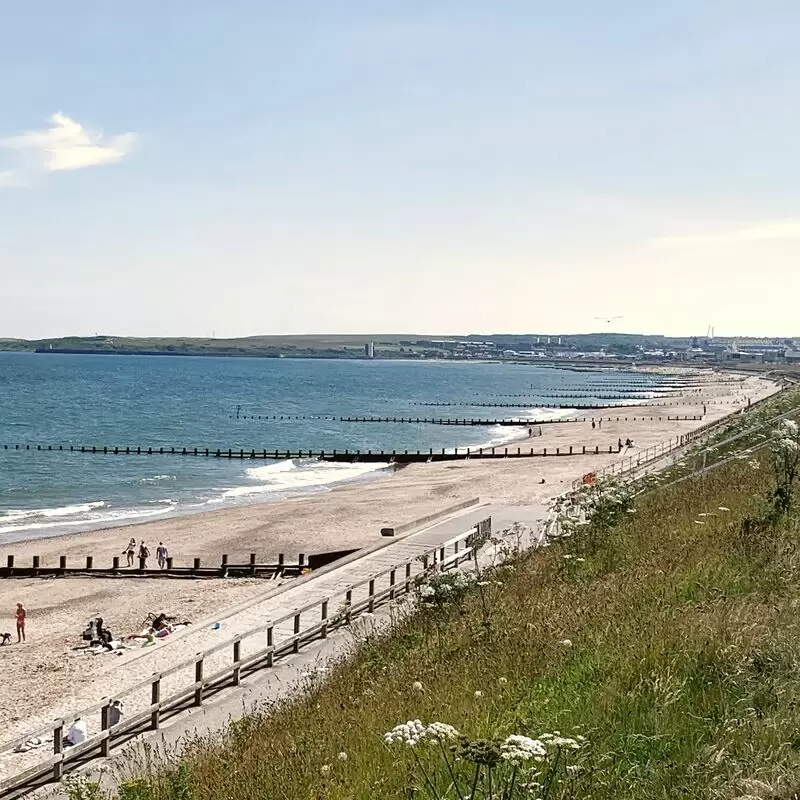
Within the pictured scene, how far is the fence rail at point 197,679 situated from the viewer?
11.7 m

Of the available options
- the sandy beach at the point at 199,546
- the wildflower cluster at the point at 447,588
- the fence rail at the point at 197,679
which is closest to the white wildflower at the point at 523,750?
the wildflower cluster at the point at 447,588

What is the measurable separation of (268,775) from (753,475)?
1144 centimetres

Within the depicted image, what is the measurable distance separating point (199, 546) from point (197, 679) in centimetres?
2412

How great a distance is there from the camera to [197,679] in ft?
45.1

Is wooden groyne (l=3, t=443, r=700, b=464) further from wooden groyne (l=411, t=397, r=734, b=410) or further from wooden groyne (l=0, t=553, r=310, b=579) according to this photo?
wooden groyne (l=411, t=397, r=734, b=410)

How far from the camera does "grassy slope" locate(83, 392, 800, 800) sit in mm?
5590

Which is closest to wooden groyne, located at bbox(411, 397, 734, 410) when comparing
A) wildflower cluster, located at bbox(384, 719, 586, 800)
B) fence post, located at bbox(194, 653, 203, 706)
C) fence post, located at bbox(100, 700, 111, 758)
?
fence post, located at bbox(194, 653, 203, 706)

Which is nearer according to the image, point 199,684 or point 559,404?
point 199,684

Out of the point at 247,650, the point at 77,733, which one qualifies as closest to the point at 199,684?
the point at 77,733

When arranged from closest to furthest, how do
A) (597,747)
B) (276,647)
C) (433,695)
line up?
(597,747)
(433,695)
(276,647)

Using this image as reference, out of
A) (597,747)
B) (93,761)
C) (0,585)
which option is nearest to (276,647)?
(93,761)

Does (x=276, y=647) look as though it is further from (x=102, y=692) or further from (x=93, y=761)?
(x=102, y=692)

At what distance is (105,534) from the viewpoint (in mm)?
41250

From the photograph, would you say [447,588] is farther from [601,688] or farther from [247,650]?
[247,650]
